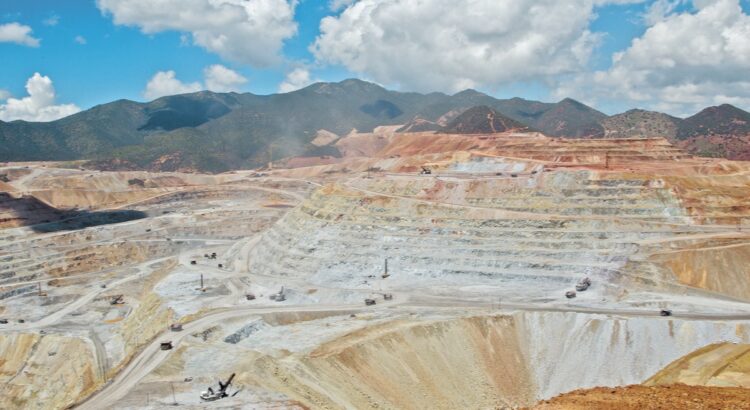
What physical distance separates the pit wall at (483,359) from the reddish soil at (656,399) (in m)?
17.9

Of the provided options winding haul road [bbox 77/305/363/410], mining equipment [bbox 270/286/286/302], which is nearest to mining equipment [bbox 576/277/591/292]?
winding haul road [bbox 77/305/363/410]

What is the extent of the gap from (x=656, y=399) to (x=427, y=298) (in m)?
46.7

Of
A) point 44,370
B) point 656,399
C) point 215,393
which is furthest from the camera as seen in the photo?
point 44,370

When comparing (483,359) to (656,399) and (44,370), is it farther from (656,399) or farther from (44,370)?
(44,370)

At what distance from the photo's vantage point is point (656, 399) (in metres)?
39.5

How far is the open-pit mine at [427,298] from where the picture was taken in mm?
A: 55844

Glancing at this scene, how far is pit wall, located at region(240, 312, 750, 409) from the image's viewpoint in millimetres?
54156

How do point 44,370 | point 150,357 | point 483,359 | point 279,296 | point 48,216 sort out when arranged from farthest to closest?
point 48,216 → point 279,296 → point 44,370 → point 483,359 → point 150,357

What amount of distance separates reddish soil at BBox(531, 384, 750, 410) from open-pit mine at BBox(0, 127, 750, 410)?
295mm

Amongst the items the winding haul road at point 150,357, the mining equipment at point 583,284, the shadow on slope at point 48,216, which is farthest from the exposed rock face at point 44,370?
the shadow on slope at point 48,216

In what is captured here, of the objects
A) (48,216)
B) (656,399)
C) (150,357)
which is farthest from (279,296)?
(48,216)

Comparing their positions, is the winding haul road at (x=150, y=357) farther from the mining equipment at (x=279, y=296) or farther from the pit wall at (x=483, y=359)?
the pit wall at (x=483, y=359)

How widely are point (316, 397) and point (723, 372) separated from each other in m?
35.9

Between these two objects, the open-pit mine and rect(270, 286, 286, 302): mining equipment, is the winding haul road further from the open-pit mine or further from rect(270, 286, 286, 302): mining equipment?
rect(270, 286, 286, 302): mining equipment
